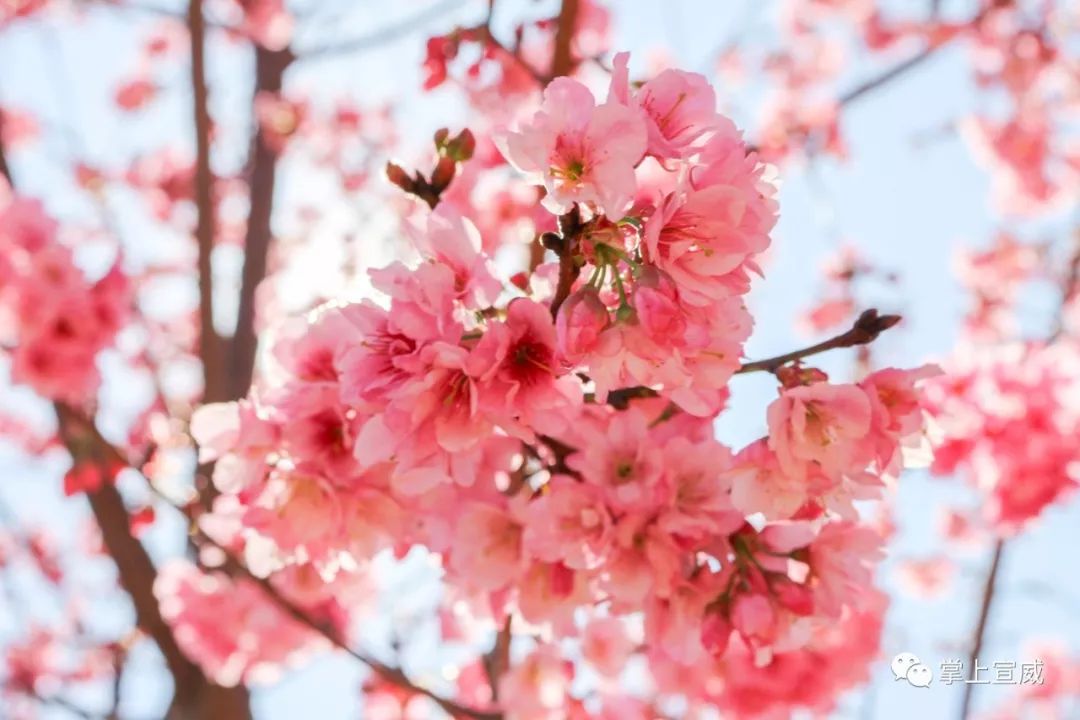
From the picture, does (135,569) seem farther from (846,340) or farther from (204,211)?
(846,340)

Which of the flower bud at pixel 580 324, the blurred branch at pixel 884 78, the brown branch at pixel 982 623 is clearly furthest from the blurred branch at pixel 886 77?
the flower bud at pixel 580 324

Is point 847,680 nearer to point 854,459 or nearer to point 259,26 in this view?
point 854,459

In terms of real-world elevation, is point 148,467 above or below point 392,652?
above

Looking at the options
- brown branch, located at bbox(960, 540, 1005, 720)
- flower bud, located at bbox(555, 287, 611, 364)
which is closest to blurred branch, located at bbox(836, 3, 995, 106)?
brown branch, located at bbox(960, 540, 1005, 720)

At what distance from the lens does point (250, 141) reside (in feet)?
14.8

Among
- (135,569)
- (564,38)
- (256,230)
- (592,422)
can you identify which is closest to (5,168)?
(135,569)

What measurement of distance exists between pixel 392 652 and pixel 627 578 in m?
1.09

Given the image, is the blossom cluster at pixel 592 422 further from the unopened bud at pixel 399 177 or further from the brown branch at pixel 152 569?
the brown branch at pixel 152 569

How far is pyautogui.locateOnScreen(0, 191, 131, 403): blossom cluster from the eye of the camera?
7.80ft

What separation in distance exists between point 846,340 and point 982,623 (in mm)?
1445

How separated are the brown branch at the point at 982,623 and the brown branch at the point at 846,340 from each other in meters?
1.29

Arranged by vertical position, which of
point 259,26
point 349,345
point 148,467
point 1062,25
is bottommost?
point 259,26

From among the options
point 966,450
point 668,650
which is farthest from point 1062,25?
point 668,650

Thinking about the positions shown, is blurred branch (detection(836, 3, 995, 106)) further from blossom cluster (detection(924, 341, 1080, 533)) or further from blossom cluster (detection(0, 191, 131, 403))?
blossom cluster (detection(0, 191, 131, 403))
